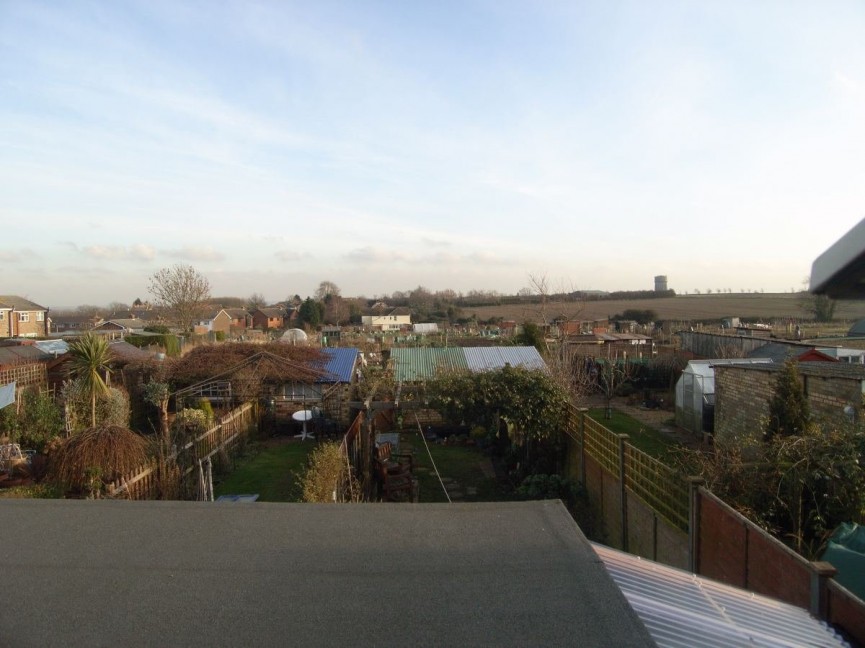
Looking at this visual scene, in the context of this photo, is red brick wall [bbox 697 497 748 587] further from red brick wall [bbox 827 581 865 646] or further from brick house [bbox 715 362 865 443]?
brick house [bbox 715 362 865 443]

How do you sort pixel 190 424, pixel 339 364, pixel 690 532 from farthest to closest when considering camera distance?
pixel 339 364, pixel 190 424, pixel 690 532

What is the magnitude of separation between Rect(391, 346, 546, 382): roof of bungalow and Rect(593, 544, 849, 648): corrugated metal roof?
1344cm

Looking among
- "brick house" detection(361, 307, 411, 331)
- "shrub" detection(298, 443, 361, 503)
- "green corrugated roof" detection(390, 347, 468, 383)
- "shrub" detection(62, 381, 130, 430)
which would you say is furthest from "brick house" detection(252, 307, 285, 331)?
"shrub" detection(298, 443, 361, 503)

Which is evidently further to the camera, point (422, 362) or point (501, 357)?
point (501, 357)

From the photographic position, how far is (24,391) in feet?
42.8

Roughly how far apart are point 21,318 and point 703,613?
5265cm

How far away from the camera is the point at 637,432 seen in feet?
52.6

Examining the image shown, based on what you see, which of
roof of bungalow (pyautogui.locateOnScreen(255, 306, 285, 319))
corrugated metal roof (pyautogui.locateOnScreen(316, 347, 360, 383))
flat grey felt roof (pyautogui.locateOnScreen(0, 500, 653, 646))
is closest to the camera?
flat grey felt roof (pyautogui.locateOnScreen(0, 500, 653, 646))

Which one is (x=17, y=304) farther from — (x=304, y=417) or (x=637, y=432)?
(x=637, y=432)

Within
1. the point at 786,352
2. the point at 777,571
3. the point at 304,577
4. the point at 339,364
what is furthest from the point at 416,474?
the point at 786,352

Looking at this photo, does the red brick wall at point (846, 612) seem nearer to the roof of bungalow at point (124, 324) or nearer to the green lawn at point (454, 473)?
the green lawn at point (454, 473)

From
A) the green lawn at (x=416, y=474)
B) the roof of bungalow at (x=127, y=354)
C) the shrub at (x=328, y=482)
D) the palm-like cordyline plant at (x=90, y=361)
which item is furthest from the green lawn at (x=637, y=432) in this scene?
the roof of bungalow at (x=127, y=354)

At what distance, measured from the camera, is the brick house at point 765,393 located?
9.08m

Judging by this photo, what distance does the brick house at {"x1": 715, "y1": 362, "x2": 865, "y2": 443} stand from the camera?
908 centimetres
